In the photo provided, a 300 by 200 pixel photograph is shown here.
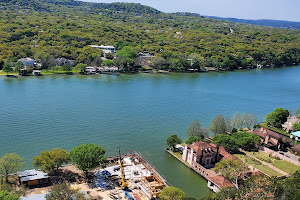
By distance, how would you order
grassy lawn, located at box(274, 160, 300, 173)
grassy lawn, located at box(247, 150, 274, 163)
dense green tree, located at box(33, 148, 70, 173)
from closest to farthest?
dense green tree, located at box(33, 148, 70, 173) → grassy lawn, located at box(274, 160, 300, 173) → grassy lawn, located at box(247, 150, 274, 163)

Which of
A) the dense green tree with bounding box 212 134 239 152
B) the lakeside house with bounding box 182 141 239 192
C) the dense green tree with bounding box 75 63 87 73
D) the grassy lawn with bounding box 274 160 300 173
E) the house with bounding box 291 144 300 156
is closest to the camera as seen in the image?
the lakeside house with bounding box 182 141 239 192

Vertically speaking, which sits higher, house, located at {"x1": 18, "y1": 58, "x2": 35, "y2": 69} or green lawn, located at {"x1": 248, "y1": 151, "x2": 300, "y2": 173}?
house, located at {"x1": 18, "y1": 58, "x2": 35, "y2": 69}

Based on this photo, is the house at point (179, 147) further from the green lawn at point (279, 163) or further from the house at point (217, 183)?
the green lawn at point (279, 163)

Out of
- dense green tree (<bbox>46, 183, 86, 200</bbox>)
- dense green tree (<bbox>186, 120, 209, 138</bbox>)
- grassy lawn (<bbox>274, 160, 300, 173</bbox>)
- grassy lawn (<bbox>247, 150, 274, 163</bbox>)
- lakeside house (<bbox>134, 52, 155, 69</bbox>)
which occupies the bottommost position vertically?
grassy lawn (<bbox>274, 160, 300, 173</bbox>)

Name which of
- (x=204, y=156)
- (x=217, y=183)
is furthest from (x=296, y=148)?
(x=217, y=183)

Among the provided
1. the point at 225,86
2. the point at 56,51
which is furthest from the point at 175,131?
the point at 56,51

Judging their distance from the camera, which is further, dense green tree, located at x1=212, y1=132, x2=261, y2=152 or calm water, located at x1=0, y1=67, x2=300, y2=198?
dense green tree, located at x1=212, y1=132, x2=261, y2=152

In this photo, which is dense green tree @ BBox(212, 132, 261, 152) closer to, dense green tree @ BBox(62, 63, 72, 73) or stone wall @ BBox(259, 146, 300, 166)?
stone wall @ BBox(259, 146, 300, 166)

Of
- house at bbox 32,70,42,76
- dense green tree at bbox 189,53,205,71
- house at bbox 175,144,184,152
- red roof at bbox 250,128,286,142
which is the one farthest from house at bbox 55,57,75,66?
red roof at bbox 250,128,286,142
